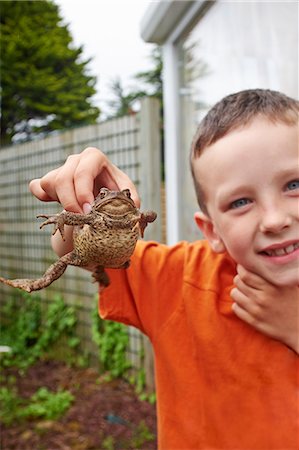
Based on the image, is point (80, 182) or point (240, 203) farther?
point (240, 203)

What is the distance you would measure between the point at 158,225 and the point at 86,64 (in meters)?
0.74

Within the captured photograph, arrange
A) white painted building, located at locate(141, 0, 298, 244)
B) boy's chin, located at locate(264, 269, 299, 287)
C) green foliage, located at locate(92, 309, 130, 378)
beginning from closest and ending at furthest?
1. boy's chin, located at locate(264, 269, 299, 287)
2. white painted building, located at locate(141, 0, 298, 244)
3. green foliage, located at locate(92, 309, 130, 378)

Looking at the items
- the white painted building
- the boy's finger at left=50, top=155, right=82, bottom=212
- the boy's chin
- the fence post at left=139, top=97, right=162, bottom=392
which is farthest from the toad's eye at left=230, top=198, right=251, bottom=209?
the fence post at left=139, top=97, right=162, bottom=392

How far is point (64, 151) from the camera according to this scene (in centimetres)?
168

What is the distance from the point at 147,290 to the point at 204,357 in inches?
5.8

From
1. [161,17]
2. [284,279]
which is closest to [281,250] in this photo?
[284,279]

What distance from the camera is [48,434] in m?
2.05

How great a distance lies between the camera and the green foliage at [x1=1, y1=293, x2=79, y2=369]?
2777 millimetres

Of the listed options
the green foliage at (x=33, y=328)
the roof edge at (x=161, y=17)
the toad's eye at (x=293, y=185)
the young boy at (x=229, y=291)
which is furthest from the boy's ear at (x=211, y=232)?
the green foliage at (x=33, y=328)

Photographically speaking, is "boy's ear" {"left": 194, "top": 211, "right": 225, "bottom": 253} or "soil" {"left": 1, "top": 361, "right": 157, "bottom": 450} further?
"soil" {"left": 1, "top": 361, "right": 157, "bottom": 450}

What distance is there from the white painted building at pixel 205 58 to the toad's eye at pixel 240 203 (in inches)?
16.0

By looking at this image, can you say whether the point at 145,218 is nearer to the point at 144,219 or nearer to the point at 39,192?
the point at 144,219

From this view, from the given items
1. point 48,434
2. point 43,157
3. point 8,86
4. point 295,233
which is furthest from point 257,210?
point 8,86

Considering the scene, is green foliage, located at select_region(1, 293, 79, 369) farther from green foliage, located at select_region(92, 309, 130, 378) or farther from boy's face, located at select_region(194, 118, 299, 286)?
boy's face, located at select_region(194, 118, 299, 286)
